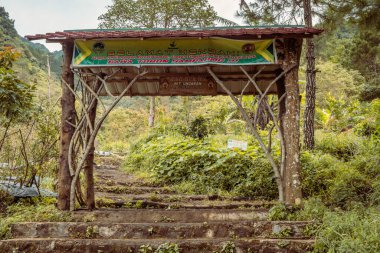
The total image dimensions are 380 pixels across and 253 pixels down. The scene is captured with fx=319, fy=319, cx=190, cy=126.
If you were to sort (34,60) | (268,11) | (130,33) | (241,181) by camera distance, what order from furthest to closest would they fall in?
(34,60), (268,11), (241,181), (130,33)

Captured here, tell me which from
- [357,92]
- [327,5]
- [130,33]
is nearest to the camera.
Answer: [130,33]

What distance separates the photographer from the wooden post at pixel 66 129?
5254mm

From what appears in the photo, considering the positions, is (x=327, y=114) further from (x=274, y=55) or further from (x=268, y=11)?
(x=274, y=55)

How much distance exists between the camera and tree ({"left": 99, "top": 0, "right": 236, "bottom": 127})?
1784 centimetres

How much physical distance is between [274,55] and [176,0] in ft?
46.9

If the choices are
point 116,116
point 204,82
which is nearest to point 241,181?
point 204,82

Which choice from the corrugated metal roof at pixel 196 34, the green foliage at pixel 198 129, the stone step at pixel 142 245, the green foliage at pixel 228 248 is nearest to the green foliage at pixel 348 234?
the stone step at pixel 142 245

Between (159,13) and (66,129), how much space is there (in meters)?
14.1

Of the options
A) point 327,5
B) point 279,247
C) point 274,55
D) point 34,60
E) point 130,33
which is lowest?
point 279,247

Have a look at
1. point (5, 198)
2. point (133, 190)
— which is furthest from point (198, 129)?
point (5, 198)

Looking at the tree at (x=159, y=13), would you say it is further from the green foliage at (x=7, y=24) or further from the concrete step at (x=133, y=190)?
the green foliage at (x=7, y=24)

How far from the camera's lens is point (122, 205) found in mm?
6215

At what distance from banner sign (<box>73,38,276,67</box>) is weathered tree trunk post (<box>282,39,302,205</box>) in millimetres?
405

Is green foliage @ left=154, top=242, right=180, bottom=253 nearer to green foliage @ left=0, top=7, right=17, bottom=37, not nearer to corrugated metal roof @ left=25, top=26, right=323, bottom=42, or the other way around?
corrugated metal roof @ left=25, top=26, right=323, bottom=42
